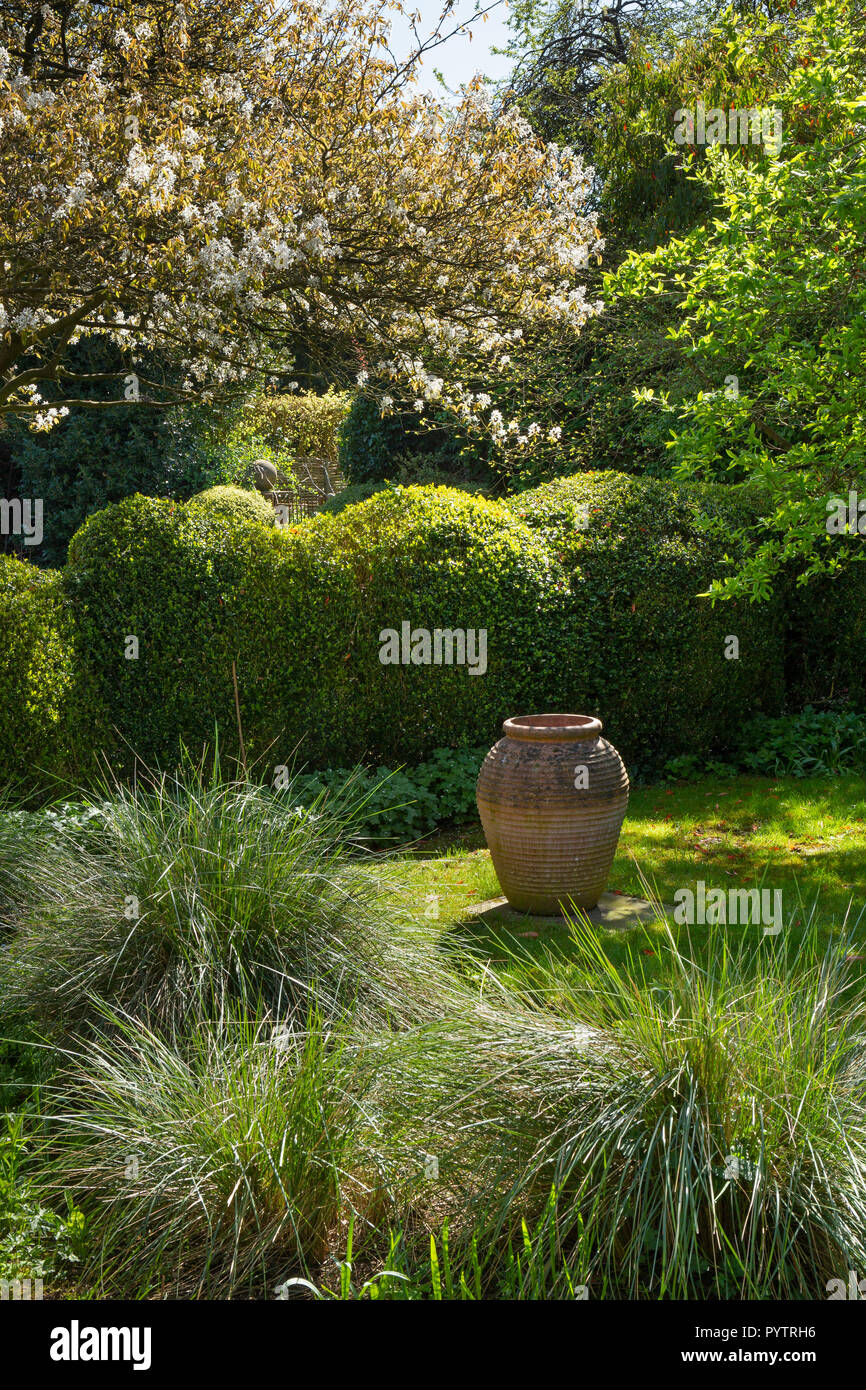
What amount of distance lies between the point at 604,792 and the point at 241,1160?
3.11 meters

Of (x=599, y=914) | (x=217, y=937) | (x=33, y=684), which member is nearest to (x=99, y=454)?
(x=33, y=684)

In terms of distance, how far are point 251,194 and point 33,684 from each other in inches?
115

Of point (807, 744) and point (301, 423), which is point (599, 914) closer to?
point (807, 744)

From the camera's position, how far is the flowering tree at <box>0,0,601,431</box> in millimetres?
4668

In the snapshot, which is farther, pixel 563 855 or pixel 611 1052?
pixel 563 855

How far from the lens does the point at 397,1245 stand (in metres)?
2.63

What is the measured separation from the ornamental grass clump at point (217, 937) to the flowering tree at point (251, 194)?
251cm

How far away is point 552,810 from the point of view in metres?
5.38

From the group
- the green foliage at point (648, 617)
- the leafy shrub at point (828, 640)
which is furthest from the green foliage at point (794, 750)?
the leafy shrub at point (828, 640)

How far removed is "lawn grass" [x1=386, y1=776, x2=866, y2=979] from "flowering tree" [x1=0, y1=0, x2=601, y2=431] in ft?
9.89

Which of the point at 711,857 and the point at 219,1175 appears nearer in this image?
the point at 219,1175

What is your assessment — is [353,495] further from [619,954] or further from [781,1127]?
[781,1127]

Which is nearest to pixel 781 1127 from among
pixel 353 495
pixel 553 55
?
pixel 353 495

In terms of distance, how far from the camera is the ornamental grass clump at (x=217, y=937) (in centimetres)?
372
